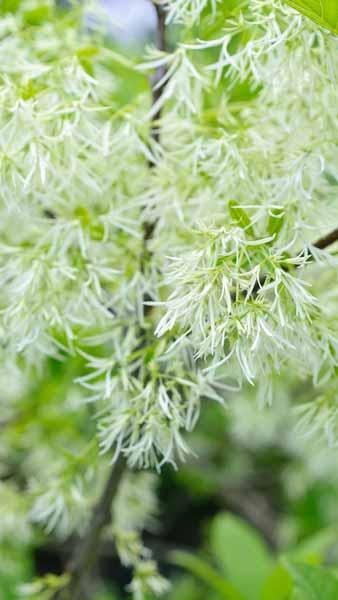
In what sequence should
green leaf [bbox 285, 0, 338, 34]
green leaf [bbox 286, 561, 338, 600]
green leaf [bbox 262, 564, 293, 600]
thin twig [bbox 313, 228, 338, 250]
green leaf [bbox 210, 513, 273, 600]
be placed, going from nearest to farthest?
green leaf [bbox 285, 0, 338, 34], thin twig [bbox 313, 228, 338, 250], green leaf [bbox 286, 561, 338, 600], green leaf [bbox 262, 564, 293, 600], green leaf [bbox 210, 513, 273, 600]

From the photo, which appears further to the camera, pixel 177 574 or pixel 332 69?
pixel 177 574

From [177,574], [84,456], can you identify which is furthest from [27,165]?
[177,574]

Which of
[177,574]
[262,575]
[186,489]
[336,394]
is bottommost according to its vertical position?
[177,574]

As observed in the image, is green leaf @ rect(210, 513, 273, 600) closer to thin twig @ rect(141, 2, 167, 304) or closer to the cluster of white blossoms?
the cluster of white blossoms

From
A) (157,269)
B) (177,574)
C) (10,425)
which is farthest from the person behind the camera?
(177,574)

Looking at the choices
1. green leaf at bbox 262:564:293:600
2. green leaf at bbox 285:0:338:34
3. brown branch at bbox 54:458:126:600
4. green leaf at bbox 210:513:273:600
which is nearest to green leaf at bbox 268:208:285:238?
green leaf at bbox 285:0:338:34

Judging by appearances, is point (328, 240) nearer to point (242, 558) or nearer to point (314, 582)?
point (314, 582)

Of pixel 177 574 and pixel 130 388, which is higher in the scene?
pixel 130 388

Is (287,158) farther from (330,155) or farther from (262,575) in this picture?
(262,575)
